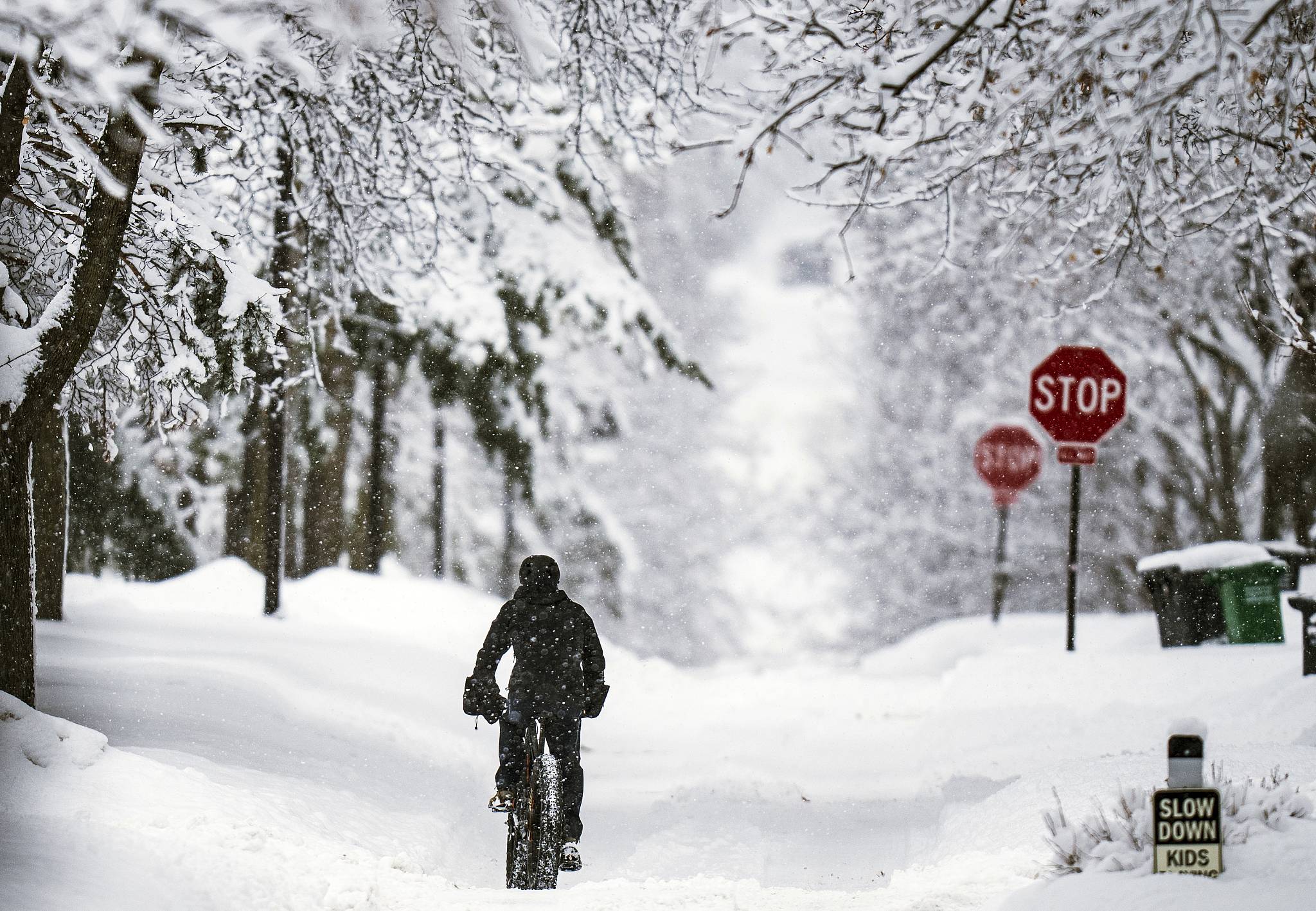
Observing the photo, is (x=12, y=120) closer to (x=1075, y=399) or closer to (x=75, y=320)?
(x=75, y=320)

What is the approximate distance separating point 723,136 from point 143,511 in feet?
56.1

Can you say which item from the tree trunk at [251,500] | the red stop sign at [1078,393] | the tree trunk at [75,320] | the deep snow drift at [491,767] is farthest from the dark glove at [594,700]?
the red stop sign at [1078,393]

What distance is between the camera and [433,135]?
1190 cm

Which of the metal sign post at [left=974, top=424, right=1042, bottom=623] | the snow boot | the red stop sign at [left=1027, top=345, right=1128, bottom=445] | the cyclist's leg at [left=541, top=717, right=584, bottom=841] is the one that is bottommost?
the snow boot

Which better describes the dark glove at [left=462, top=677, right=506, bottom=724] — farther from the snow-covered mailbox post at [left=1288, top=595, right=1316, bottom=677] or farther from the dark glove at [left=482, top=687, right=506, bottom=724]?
the snow-covered mailbox post at [left=1288, top=595, right=1316, bottom=677]

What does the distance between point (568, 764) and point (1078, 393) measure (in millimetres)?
9714

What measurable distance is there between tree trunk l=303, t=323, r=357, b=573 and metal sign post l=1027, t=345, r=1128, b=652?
8.60 meters

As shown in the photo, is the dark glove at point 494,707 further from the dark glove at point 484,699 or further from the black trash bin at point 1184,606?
the black trash bin at point 1184,606

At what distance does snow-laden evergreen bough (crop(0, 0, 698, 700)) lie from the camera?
4793 millimetres

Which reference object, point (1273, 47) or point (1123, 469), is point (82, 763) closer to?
point (1273, 47)

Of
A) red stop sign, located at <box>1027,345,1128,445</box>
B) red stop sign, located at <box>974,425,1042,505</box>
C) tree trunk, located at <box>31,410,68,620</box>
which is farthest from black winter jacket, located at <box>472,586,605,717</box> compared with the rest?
red stop sign, located at <box>974,425,1042,505</box>

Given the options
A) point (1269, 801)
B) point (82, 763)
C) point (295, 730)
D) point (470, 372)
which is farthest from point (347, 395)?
point (1269, 801)

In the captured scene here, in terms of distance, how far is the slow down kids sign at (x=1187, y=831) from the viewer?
17.5ft

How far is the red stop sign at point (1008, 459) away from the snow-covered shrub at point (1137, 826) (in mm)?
19720
